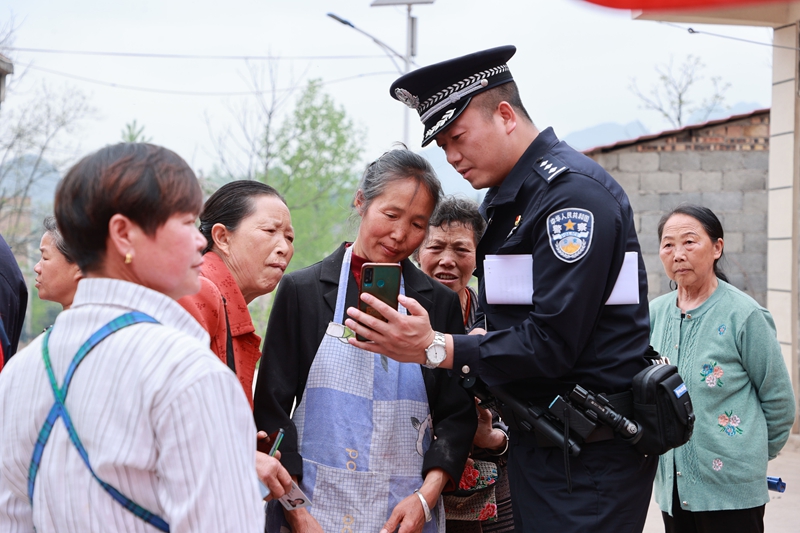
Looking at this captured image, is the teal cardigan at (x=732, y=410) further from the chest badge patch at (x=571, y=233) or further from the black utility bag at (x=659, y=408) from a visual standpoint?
the chest badge patch at (x=571, y=233)

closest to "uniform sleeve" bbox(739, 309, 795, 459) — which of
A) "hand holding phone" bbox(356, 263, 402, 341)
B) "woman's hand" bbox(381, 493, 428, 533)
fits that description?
"woman's hand" bbox(381, 493, 428, 533)

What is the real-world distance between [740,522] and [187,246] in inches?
114

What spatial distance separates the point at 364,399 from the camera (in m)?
2.32

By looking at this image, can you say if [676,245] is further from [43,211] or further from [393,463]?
[43,211]

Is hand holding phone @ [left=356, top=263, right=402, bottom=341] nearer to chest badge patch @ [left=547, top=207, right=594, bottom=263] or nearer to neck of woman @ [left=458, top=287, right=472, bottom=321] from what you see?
chest badge patch @ [left=547, top=207, right=594, bottom=263]

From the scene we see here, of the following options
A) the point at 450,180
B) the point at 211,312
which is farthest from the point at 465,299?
the point at 211,312

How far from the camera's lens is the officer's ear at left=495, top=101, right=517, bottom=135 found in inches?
92.4

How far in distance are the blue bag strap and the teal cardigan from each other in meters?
2.73

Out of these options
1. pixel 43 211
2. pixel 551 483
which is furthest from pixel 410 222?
pixel 43 211

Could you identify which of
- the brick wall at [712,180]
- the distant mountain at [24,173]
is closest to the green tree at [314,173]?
the distant mountain at [24,173]

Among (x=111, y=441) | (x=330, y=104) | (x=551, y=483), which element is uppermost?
(x=330, y=104)

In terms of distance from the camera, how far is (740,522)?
327cm

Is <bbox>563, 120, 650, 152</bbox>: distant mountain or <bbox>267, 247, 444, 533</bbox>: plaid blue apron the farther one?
<bbox>563, 120, 650, 152</bbox>: distant mountain

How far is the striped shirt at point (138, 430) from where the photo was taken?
1.15 metres
